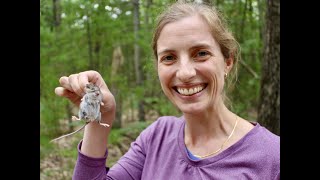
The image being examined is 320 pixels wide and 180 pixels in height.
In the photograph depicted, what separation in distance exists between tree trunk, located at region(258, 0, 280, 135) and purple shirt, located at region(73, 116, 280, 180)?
2085 mm

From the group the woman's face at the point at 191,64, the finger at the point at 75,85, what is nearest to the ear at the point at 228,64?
the woman's face at the point at 191,64

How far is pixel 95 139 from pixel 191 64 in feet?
1.97

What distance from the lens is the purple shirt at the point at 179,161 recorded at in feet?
5.33

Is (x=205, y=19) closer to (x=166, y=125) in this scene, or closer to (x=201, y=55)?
(x=201, y=55)

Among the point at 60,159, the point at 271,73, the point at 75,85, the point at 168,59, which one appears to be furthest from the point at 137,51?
the point at 75,85

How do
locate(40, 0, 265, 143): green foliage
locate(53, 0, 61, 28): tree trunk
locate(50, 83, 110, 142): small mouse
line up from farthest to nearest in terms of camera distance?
locate(53, 0, 61, 28): tree trunk
locate(40, 0, 265, 143): green foliage
locate(50, 83, 110, 142): small mouse

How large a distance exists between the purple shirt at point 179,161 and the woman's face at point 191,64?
10.0 inches

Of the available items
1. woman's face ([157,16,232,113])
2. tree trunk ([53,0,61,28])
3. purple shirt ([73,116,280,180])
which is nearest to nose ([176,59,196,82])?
woman's face ([157,16,232,113])

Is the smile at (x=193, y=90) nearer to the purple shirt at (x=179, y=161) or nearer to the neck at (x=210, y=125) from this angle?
the neck at (x=210, y=125)

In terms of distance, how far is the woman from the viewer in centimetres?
166

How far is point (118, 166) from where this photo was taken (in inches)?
76.9

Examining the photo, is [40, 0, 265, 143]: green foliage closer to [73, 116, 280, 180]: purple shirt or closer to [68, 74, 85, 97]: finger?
[73, 116, 280, 180]: purple shirt
